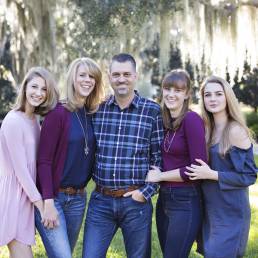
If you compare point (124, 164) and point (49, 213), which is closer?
point (49, 213)

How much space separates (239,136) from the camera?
3.30 metres

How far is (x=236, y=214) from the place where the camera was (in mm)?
3311

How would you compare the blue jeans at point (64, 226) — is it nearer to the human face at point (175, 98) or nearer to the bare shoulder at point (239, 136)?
the human face at point (175, 98)

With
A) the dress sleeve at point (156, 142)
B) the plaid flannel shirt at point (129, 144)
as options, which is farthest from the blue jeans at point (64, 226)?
the dress sleeve at point (156, 142)

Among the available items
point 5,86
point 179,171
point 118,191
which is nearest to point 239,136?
point 179,171

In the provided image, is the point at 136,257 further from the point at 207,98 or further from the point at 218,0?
the point at 218,0

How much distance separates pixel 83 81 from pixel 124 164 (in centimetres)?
64

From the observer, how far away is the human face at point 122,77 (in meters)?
3.35

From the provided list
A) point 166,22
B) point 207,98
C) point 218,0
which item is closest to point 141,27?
point 166,22

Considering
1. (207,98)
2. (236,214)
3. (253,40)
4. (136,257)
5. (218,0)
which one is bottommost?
(136,257)

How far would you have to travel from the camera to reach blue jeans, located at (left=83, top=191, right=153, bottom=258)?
3344mm

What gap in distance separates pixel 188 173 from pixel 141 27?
334 inches

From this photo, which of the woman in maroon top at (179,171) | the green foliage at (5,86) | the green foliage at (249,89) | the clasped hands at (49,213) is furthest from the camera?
the green foliage at (249,89)

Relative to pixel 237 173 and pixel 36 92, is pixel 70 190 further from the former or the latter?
pixel 237 173
